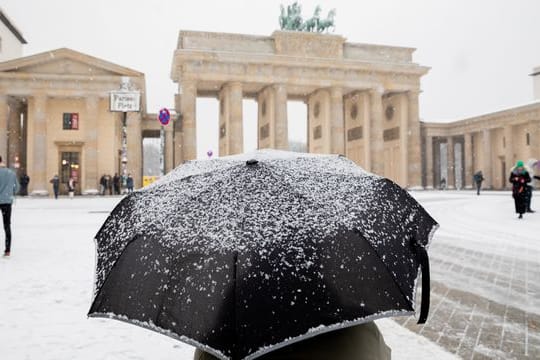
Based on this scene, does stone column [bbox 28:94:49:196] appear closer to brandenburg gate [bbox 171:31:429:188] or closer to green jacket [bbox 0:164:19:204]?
brandenburg gate [bbox 171:31:429:188]

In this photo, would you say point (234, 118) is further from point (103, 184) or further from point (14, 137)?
point (14, 137)

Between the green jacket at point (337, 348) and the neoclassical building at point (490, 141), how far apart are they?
4379 centimetres

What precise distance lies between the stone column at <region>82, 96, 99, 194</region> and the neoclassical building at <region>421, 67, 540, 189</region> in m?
33.9

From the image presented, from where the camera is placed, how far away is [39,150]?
34.1m

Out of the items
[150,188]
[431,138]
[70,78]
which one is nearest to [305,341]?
[150,188]

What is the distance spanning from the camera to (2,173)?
772 cm

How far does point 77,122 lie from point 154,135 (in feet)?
30.6

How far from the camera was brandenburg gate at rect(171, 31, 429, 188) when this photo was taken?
4078cm

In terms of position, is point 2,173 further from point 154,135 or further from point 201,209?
point 154,135

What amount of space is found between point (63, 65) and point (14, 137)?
24.1 ft

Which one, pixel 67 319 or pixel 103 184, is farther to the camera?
pixel 103 184

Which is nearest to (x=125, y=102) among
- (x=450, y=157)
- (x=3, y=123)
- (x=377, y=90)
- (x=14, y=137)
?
(x=3, y=123)

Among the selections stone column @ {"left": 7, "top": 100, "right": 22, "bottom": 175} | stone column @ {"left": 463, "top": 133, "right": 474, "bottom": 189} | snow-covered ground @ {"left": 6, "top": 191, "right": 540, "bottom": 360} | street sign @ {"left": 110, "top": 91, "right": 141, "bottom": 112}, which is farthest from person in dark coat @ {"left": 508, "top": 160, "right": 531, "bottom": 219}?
stone column @ {"left": 463, "top": 133, "right": 474, "bottom": 189}

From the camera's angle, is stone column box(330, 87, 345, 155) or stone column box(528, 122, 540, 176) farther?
stone column box(330, 87, 345, 155)
